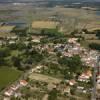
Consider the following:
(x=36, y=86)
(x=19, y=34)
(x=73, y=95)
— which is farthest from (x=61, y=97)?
(x=19, y=34)

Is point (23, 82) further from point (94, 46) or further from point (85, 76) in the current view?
point (94, 46)

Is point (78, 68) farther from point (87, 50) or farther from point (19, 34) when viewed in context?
point (19, 34)

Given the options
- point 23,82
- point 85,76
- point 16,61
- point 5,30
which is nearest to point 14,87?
point 23,82

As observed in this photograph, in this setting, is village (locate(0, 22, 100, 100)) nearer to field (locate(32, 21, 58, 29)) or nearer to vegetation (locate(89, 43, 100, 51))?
vegetation (locate(89, 43, 100, 51))

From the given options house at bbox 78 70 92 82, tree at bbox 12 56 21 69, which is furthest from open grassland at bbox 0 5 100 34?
house at bbox 78 70 92 82

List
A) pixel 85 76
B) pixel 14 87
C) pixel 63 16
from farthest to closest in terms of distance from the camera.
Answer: pixel 63 16 < pixel 85 76 < pixel 14 87
